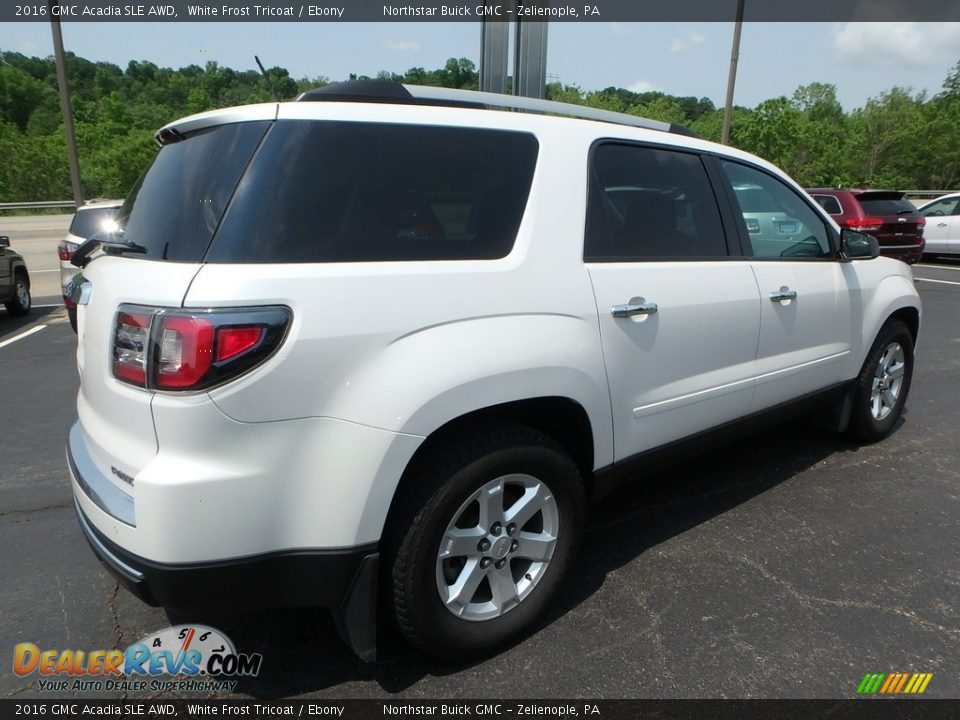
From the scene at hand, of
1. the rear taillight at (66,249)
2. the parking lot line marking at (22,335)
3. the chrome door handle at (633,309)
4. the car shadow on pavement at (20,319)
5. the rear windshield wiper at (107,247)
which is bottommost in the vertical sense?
the car shadow on pavement at (20,319)

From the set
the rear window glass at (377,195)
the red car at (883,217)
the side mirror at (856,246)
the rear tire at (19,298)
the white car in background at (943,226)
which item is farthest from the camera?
the white car in background at (943,226)

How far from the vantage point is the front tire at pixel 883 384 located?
4062 millimetres

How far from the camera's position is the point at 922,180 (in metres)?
42.9

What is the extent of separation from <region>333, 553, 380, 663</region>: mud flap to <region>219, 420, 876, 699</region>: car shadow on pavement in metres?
0.26

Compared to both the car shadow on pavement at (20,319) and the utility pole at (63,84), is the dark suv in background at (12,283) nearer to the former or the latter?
the car shadow on pavement at (20,319)

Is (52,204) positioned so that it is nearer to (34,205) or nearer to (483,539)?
(34,205)

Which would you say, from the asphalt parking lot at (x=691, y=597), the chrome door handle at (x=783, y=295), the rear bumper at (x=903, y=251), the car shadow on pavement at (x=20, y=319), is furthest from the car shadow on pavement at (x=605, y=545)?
the rear bumper at (x=903, y=251)

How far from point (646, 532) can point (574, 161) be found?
179 cm

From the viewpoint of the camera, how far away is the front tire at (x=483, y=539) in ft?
6.74

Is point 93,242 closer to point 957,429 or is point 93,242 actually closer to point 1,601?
point 1,601

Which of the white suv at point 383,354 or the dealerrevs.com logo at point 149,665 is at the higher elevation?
the white suv at point 383,354

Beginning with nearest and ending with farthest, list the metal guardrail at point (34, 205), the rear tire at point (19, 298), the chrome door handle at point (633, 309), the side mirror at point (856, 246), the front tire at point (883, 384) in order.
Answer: the chrome door handle at point (633, 309), the side mirror at point (856, 246), the front tire at point (883, 384), the rear tire at point (19, 298), the metal guardrail at point (34, 205)

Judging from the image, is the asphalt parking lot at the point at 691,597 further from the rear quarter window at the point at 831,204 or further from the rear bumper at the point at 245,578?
the rear quarter window at the point at 831,204

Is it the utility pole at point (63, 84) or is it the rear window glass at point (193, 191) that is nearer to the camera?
the rear window glass at point (193, 191)
